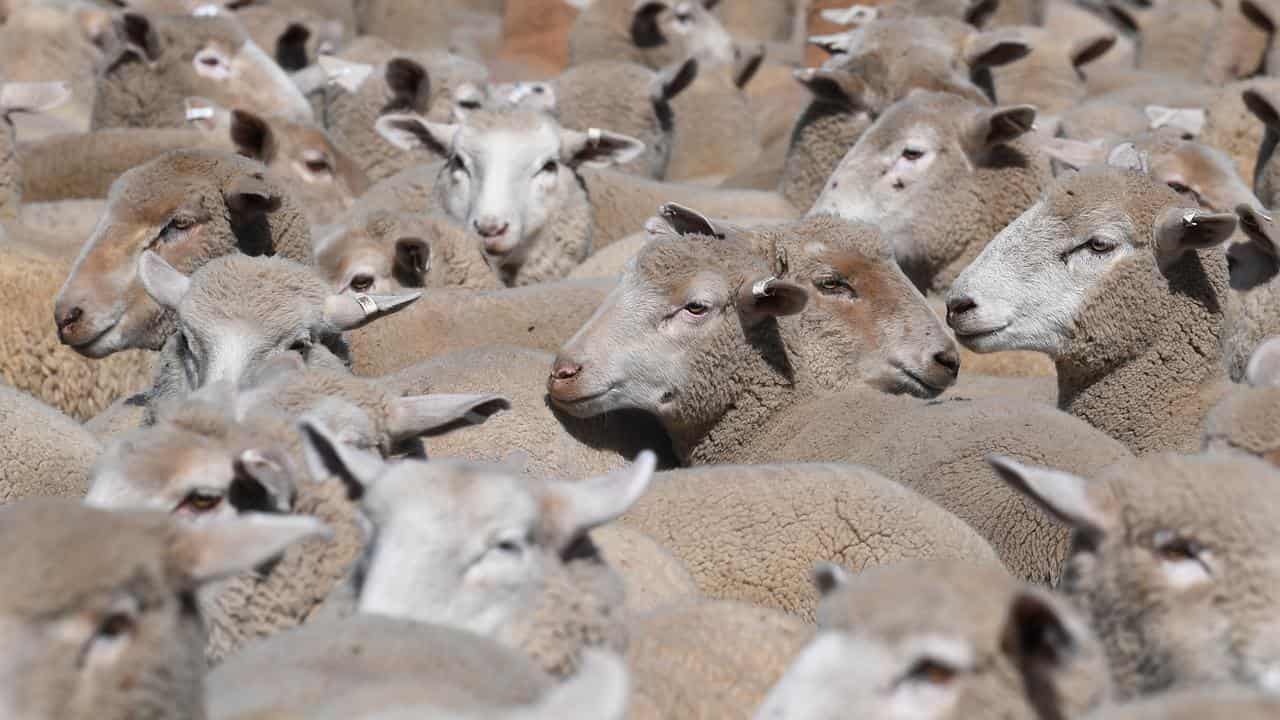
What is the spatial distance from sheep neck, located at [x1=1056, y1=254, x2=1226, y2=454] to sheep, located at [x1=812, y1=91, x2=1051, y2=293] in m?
1.52

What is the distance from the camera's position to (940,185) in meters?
6.68

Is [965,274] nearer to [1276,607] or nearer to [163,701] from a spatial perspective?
[1276,607]

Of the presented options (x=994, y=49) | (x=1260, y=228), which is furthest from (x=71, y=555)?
(x=994, y=49)

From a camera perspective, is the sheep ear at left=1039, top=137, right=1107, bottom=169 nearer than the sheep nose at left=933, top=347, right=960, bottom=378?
No

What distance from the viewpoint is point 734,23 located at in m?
15.4

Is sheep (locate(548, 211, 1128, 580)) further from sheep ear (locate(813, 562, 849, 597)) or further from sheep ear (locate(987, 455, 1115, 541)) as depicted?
sheep ear (locate(813, 562, 849, 597))

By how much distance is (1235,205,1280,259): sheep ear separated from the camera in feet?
17.7

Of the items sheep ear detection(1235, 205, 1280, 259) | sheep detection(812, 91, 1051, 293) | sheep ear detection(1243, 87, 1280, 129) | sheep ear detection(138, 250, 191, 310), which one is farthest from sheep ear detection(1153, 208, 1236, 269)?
sheep ear detection(138, 250, 191, 310)

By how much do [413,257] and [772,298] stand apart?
157cm

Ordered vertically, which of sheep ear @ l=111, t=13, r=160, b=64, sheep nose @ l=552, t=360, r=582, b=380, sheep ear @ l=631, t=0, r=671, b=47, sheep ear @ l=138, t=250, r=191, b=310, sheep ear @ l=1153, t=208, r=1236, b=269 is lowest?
sheep ear @ l=631, t=0, r=671, b=47

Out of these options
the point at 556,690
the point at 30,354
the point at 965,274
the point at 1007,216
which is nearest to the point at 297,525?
the point at 556,690

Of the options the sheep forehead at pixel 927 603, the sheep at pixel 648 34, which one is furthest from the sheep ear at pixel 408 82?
the sheep forehead at pixel 927 603

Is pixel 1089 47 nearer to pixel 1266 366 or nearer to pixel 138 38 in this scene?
pixel 138 38

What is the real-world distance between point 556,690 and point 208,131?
598 centimetres
